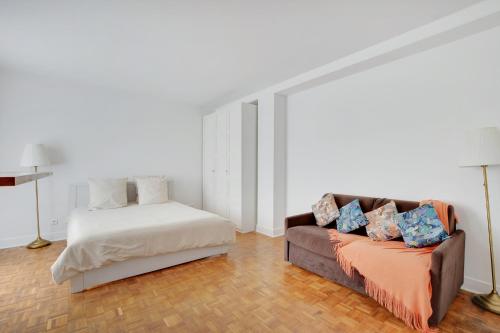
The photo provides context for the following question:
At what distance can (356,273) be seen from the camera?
2.24 meters

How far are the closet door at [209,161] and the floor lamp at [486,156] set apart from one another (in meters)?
3.90

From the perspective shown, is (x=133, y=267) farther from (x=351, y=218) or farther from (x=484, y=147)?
(x=484, y=147)

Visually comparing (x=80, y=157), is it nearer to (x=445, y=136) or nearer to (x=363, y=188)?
(x=363, y=188)

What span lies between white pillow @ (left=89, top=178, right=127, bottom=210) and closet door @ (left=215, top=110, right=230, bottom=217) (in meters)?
1.67

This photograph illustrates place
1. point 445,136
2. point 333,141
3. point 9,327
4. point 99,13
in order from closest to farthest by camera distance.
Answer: point 9,327, point 99,13, point 445,136, point 333,141

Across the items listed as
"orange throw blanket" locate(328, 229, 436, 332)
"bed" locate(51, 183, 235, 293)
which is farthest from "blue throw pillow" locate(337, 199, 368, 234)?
"bed" locate(51, 183, 235, 293)

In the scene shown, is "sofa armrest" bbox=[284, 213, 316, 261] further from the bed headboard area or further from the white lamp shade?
the white lamp shade

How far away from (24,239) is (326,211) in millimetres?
4394

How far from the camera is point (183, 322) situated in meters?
1.91

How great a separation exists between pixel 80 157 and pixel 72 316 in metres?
2.93

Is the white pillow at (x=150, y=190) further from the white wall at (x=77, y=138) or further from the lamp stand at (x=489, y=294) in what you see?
the lamp stand at (x=489, y=294)

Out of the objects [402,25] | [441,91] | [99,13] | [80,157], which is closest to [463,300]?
[441,91]

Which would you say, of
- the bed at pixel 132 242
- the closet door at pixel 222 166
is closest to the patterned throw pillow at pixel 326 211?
the bed at pixel 132 242

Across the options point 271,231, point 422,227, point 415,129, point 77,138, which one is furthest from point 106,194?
point 415,129
